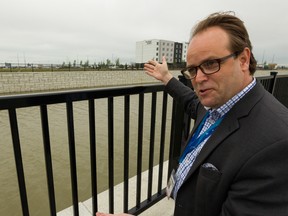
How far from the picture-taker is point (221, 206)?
88 cm

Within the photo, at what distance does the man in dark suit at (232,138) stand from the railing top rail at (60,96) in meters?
0.54

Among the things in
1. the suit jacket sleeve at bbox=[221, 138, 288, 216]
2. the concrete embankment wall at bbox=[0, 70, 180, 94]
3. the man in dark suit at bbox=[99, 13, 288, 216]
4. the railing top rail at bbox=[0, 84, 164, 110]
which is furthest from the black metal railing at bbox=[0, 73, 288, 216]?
the concrete embankment wall at bbox=[0, 70, 180, 94]

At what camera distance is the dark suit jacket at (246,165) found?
0.71 meters

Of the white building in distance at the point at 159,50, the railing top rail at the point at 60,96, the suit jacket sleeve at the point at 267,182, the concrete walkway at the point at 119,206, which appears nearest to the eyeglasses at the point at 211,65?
the suit jacket sleeve at the point at 267,182

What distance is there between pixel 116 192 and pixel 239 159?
1.73 m

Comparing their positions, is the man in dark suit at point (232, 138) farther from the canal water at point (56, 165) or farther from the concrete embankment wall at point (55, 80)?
the concrete embankment wall at point (55, 80)

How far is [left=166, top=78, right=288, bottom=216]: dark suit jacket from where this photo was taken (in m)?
0.71

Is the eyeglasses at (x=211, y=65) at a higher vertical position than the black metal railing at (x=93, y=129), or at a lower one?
higher

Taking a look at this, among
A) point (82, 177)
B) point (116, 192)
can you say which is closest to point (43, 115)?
point (116, 192)

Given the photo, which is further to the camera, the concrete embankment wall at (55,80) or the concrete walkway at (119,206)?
the concrete embankment wall at (55,80)

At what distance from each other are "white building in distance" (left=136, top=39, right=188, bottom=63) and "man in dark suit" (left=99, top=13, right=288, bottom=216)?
64.8 m

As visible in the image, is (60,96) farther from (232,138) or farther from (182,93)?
(182,93)

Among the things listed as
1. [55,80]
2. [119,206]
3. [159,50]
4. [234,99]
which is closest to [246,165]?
[234,99]

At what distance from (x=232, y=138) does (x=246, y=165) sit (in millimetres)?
130
